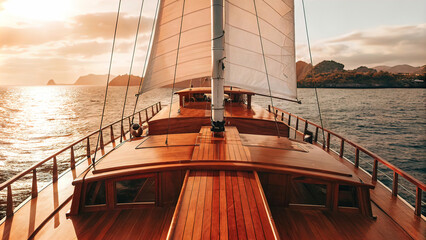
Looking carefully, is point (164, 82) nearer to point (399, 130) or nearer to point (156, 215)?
point (156, 215)

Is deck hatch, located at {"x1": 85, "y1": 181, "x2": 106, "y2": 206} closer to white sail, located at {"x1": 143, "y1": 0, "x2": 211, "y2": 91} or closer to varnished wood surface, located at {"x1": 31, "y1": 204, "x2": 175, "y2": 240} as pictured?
varnished wood surface, located at {"x1": 31, "y1": 204, "x2": 175, "y2": 240}

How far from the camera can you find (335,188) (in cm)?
366

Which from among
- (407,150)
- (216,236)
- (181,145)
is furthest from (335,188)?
(407,150)

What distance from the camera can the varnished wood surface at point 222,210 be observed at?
2312 millimetres

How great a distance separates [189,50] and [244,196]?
4.22 m

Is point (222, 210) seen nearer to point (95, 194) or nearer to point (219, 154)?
point (219, 154)

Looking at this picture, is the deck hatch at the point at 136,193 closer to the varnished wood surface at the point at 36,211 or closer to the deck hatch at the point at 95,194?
the deck hatch at the point at 95,194

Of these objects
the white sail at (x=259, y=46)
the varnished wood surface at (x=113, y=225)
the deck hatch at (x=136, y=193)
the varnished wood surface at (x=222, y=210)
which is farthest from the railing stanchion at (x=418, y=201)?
the deck hatch at (x=136, y=193)

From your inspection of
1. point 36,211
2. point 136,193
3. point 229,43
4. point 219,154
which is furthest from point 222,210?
point 229,43

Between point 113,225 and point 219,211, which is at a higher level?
point 219,211

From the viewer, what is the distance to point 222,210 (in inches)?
105

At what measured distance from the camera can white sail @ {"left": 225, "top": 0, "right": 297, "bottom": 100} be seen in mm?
5645

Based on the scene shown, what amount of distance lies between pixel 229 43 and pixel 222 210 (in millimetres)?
4274

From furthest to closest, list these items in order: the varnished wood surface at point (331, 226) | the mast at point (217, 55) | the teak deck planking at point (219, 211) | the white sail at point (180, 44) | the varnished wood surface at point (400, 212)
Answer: the white sail at point (180, 44), the mast at point (217, 55), the varnished wood surface at point (400, 212), the varnished wood surface at point (331, 226), the teak deck planking at point (219, 211)
